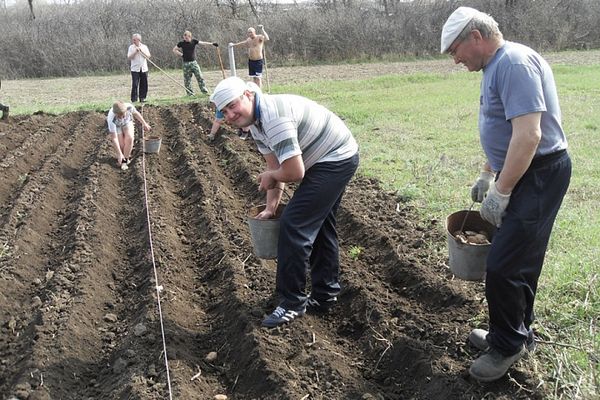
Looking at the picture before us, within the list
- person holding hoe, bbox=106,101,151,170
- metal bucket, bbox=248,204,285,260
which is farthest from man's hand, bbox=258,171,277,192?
person holding hoe, bbox=106,101,151,170

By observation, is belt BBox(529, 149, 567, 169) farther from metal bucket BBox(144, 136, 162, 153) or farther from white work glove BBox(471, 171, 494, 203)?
metal bucket BBox(144, 136, 162, 153)

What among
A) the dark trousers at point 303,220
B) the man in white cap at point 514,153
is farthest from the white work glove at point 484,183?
the dark trousers at point 303,220

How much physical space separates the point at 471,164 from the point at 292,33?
63.1ft

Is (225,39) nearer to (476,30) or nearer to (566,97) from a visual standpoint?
(566,97)

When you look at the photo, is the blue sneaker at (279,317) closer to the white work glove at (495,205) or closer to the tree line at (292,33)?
the white work glove at (495,205)

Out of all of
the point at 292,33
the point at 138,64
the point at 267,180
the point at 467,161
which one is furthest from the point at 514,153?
the point at 292,33

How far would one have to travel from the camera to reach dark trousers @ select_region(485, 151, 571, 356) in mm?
2990

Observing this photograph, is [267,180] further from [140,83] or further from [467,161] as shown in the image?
[140,83]

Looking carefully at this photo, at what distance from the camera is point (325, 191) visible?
386 centimetres

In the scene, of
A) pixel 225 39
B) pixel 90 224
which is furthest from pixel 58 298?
pixel 225 39

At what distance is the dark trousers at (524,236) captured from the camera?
2.99 m

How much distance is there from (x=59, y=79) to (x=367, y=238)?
21.4m

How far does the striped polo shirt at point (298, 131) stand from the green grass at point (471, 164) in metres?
1.74

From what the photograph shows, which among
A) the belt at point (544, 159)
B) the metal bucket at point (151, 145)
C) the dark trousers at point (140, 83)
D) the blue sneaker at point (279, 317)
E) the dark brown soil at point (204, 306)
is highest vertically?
the belt at point (544, 159)
